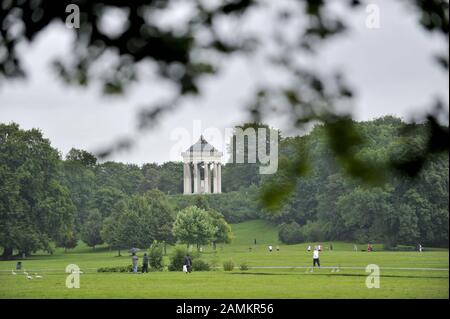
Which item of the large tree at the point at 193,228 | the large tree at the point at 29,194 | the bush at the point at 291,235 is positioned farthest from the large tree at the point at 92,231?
the large tree at the point at 193,228

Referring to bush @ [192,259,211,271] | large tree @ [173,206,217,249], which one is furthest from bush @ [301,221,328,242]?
bush @ [192,259,211,271]

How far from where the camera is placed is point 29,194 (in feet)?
219

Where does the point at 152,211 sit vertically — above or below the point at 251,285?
above

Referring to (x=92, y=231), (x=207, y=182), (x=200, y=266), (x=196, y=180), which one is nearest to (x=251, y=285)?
(x=200, y=266)

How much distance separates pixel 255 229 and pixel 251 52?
8184cm

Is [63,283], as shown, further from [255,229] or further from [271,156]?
[255,229]

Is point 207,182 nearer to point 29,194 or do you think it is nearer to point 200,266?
point 29,194

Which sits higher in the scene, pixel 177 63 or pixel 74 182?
pixel 74 182

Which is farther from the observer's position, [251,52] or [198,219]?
[198,219]

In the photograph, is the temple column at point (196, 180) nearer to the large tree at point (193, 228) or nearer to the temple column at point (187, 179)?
the temple column at point (187, 179)

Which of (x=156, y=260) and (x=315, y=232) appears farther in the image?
(x=315, y=232)

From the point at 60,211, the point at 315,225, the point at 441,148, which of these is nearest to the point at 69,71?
the point at 441,148

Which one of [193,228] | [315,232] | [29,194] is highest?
[29,194]
